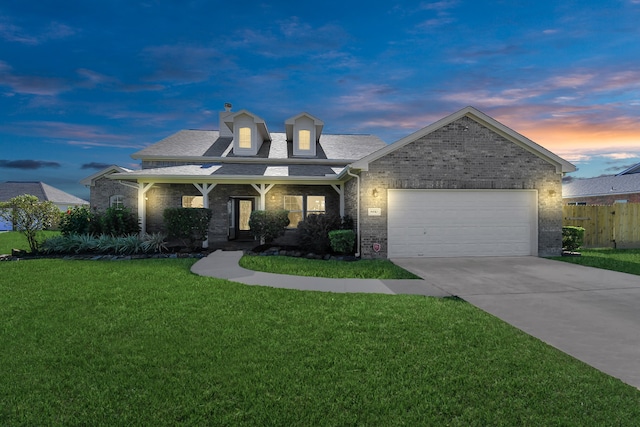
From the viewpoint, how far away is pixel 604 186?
2486 cm

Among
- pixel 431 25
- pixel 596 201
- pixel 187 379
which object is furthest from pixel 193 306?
pixel 596 201

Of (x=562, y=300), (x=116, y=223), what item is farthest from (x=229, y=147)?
(x=562, y=300)

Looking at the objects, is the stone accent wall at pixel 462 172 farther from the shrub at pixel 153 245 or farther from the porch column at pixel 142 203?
the porch column at pixel 142 203

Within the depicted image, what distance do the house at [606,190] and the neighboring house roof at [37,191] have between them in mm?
48485

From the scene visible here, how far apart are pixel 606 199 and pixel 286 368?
95.9 ft

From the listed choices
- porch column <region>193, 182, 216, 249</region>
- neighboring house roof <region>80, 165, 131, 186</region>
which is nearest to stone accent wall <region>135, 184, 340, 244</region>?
porch column <region>193, 182, 216, 249</region>

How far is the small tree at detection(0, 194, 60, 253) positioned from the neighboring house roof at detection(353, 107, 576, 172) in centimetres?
1189

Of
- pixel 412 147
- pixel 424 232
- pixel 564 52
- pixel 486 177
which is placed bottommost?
pixel 424 232

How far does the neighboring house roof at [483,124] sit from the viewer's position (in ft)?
36.2

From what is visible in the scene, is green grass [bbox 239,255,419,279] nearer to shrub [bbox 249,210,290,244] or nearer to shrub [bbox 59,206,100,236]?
shrub [bbox 249,210,290,244]

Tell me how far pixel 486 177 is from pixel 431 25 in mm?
6209

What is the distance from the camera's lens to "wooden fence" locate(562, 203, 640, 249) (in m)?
14.7

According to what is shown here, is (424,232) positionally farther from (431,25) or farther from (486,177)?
(431,25)

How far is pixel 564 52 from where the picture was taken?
491 inches
